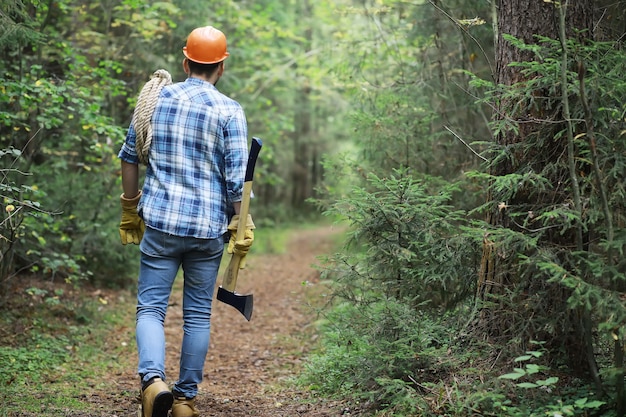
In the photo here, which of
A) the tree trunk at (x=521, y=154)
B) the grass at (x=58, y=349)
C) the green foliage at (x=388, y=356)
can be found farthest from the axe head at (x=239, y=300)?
the tree trunk at (x=521, y=154)

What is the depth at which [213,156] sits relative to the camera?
4.07 meters

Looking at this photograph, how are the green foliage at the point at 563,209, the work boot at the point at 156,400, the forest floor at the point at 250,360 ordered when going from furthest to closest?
the forest floor at the point at 250,360 → the work boot at the point at 156,400 → the green foliage at the point at 563,209

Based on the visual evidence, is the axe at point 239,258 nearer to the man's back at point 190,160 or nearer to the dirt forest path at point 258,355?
the man's back at point 190,160

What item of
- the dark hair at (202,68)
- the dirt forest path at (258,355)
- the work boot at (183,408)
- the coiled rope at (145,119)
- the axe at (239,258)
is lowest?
the dirt forest path at (258,355)

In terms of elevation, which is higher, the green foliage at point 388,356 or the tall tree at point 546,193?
the tall tree at point 546,193

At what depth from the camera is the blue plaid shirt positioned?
396cm

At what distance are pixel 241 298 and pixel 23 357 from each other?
8.56 feet

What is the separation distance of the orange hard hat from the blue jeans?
1.20 m

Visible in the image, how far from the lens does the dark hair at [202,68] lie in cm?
413

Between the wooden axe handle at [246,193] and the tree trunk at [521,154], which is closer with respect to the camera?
the tree trunk at [521,154]

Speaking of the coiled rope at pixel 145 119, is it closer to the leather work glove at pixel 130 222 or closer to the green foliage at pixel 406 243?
the leather work glove at pixel 130 222

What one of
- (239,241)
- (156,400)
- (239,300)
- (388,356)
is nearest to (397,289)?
(388,356)

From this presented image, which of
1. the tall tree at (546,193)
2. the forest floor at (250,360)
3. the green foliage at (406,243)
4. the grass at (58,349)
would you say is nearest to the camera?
the tall tree at (546,193)

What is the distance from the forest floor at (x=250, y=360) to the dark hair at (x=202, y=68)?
1.68 metres
